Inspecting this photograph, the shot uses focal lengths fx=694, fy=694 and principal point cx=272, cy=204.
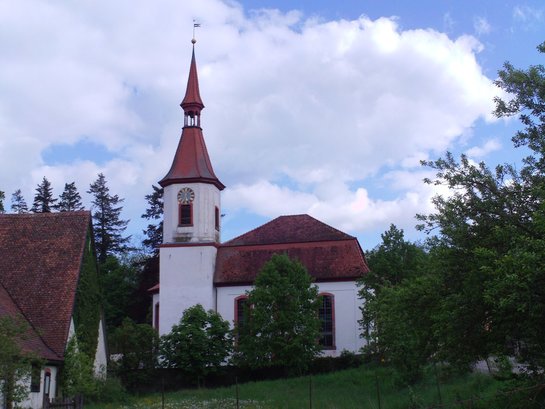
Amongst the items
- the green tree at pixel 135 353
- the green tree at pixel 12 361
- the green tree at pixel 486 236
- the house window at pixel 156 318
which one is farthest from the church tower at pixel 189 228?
the green tree at pixel 486 236

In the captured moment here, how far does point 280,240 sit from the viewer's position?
4722 centimetres

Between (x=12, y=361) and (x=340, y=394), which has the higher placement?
(x=12, y=361)

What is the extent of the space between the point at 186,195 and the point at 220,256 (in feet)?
15.5

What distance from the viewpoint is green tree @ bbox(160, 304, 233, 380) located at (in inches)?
1494

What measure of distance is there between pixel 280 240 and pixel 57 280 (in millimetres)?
21254

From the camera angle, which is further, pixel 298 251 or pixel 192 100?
pixel 192 100

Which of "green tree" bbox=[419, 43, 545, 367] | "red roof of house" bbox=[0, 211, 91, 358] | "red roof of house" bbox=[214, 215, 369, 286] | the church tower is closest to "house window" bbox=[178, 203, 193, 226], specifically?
the church tower

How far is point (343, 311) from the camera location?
4416 cm

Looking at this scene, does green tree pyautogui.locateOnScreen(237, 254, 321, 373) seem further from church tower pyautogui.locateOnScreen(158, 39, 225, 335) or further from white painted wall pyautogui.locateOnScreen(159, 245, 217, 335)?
church tower pyautogui.locateOnScreen(158, 39, 225, 335)

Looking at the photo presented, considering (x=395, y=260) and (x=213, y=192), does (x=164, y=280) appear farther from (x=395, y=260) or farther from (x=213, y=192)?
(x=395, y=260)

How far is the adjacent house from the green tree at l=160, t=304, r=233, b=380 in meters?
6.37

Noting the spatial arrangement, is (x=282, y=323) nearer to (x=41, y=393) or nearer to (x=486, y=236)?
(x=41, y=393)

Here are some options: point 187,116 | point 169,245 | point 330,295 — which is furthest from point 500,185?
point 187,116

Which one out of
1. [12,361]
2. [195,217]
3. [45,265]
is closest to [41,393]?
[45,265]
